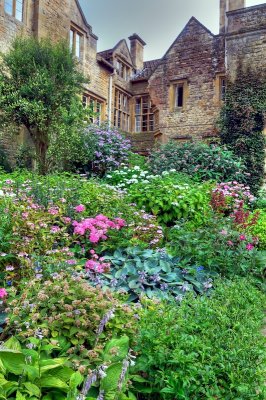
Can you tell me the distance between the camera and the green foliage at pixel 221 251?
167 inches

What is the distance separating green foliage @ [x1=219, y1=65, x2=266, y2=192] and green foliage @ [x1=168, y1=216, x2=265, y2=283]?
8669 millimetres

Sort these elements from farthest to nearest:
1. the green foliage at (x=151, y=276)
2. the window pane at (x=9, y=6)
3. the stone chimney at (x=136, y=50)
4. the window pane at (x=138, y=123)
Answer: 1. the stone chimney at (x=136, y=50)
2. the window pane at (x=138, y=123)
3. the window pane at (x=9, y=6)
4. the green foliage at (x=151, y=276)

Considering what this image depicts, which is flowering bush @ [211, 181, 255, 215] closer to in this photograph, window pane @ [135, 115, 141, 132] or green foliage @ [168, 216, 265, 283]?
green foliage @ [168, 216, 265, 283]

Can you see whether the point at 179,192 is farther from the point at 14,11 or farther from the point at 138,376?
the point at 14,11

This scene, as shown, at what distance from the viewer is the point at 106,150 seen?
37.9 ft

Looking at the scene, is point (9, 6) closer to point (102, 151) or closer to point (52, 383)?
point (102, 151)

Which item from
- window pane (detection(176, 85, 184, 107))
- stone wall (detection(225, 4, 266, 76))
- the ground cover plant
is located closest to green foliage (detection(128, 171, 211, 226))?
the ground cover plant

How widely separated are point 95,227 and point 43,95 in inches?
284

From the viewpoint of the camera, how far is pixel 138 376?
6.86ft

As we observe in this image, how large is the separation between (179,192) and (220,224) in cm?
220

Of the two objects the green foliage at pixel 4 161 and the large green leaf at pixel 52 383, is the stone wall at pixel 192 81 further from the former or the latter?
the large green leaf at pixel 52 383

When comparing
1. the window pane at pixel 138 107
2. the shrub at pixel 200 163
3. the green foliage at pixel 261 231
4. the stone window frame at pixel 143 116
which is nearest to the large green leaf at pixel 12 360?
the green foliage at pixel 261 231

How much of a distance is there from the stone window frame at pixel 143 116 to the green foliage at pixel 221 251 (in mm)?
17080

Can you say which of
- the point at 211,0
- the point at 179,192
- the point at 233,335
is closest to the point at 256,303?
the point at 233,335
